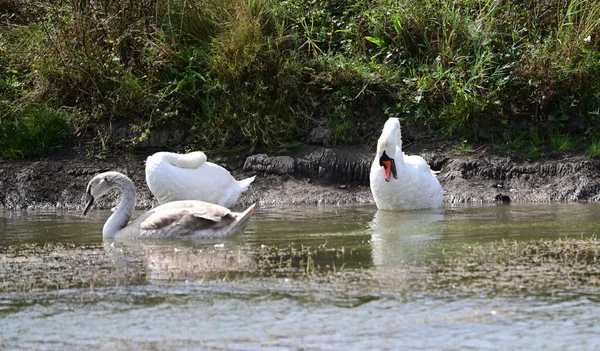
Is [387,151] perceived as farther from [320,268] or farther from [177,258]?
[320,268]

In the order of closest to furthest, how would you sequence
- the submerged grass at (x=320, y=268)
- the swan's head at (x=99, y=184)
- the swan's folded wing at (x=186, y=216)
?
the submerged grass at (x=320, y=268)
the swan's folded wing at (x=186, y=216)
the swan's head at (x=99, y=184)

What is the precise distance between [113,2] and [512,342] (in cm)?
962

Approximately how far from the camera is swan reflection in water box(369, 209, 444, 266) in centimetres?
740

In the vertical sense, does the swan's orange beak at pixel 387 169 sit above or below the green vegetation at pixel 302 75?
below

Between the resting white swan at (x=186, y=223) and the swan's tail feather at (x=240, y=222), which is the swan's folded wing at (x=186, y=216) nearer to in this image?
the resting white swan at (x=186, y=223)

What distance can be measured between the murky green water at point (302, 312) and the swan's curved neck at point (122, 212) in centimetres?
130

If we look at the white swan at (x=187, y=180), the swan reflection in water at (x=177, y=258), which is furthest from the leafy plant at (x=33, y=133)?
the swan reflection in water at (x=177, y=258)

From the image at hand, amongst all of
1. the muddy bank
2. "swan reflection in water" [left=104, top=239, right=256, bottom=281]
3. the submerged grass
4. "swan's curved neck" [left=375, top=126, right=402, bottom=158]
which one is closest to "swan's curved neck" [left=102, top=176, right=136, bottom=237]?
"swan reflection in water" [left=104, top=239, right=256, bottom=281]

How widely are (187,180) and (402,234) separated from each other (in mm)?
2808

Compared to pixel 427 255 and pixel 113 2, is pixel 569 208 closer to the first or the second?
pixel 427 255

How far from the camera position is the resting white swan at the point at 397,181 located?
10.8 m

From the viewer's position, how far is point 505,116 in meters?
12.6

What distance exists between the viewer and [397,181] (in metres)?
10.9

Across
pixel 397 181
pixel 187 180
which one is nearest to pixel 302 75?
pixel 397 181
